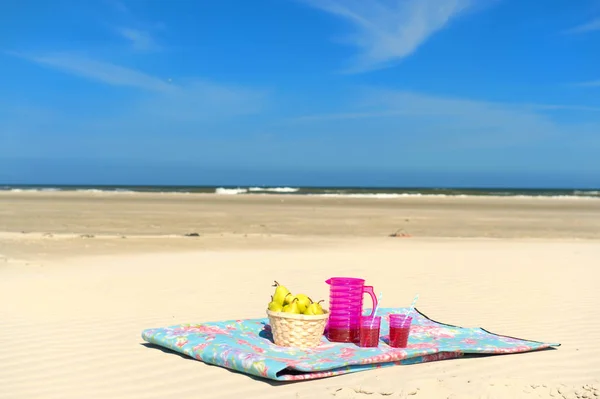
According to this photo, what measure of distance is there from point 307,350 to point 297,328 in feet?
0.78

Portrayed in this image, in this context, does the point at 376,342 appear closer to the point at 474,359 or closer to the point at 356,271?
the point at 474,359

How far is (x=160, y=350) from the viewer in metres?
6.27

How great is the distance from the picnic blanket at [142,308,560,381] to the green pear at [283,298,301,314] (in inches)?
13.7

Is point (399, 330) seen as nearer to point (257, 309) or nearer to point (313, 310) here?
point (313, 310)

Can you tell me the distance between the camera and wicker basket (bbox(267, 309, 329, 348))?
5742 mm

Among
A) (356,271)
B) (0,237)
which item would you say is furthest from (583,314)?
(0,237)

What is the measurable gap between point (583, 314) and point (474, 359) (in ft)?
10.6

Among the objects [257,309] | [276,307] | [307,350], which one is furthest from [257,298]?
[307,350]

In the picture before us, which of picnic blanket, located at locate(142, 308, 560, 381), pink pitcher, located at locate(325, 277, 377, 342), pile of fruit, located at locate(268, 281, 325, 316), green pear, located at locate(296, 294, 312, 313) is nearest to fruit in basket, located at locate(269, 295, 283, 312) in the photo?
Result: pile of fruit, located at locate(268, 281, 325, 316)

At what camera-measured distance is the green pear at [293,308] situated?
5.85 m

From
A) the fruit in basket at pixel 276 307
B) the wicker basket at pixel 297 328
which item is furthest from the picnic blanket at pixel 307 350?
the fruit in basket at pixel 276 307

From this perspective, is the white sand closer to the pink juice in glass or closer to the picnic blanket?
the picnic blanket

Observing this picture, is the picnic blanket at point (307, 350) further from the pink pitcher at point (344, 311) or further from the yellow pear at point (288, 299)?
the yellow pear at point (288, 299)

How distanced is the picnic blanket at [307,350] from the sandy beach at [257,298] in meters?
0.10
